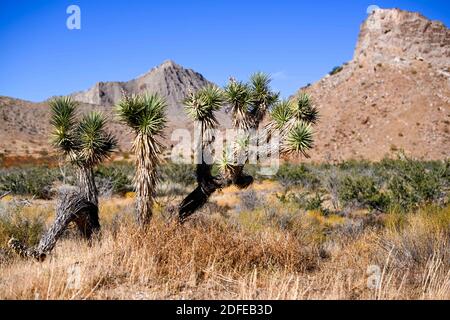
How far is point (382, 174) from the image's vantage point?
19.1 m

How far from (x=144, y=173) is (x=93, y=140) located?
5.80 ft

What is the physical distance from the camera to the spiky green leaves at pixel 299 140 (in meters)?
7.83

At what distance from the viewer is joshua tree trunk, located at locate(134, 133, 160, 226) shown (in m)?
7.58

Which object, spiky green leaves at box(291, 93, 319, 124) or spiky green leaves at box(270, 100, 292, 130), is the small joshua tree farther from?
spiky green leaves at box(291, 93, 319, 124)

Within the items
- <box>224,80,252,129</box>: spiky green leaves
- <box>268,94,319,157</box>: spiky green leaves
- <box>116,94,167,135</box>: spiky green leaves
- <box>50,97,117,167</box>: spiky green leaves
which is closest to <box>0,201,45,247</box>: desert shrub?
<box>50,97,117,167</box>: spiky green leaves

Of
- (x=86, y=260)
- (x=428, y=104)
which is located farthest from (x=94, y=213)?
(x=428, y=104)

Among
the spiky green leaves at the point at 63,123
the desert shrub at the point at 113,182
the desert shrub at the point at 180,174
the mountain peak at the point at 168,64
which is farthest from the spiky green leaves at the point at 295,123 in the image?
the mountain peak at the point at 168,64

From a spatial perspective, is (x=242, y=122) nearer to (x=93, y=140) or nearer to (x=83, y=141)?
(x=93, y=140)

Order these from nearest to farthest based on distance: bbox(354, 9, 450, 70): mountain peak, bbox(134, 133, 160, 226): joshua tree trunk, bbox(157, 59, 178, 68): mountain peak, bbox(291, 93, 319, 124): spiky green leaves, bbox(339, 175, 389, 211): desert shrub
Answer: bbox(134, 133, 160, 226): joshua tree trunk → bbox(291, 93, 319, 124): spiky green leaves → bbox(339, 175, 389, 211): desert shrub → bbox(354, 9, 450, 70): mountain peak → bbox(157, 59, 178, 68): mountain peak

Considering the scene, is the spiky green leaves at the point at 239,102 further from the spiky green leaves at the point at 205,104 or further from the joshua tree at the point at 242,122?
the spiky green leaves at the point at 205,104

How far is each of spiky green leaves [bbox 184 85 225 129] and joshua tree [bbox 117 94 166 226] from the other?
66cm

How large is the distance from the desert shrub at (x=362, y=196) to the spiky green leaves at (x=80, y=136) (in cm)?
821
